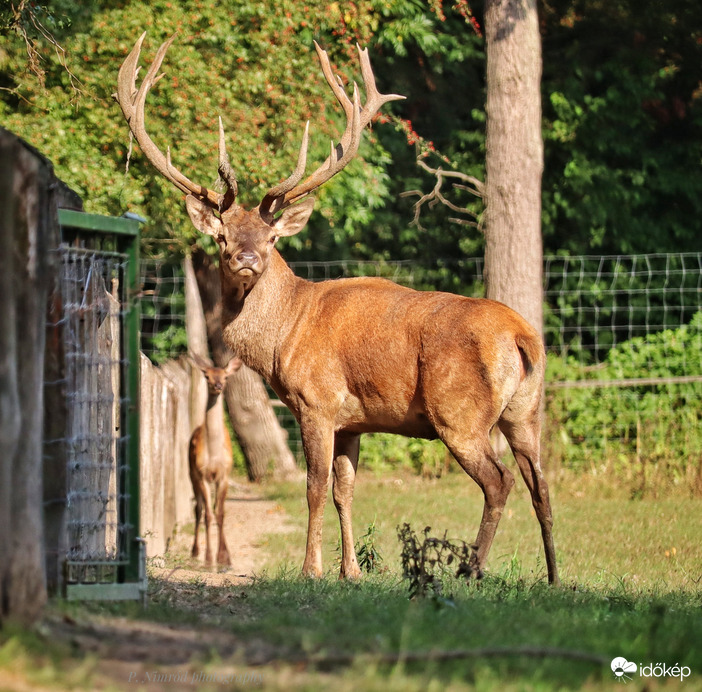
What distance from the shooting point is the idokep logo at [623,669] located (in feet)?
11.7

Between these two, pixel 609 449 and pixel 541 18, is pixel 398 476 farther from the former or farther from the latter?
pixel 541 18

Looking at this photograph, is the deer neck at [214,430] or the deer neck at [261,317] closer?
the deer neck at [261,317]

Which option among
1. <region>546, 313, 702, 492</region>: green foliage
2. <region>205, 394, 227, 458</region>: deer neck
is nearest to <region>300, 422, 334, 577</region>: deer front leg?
<region>205, 394, 227, 458</region>: deer neck

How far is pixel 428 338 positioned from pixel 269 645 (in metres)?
3.30

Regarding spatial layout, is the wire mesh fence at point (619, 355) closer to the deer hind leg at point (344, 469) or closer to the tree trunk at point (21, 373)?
the deer hind leg at point (344, 469)

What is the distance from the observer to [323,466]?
709cm

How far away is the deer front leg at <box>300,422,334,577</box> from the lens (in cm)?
705

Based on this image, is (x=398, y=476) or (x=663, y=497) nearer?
(x=663, y=497)

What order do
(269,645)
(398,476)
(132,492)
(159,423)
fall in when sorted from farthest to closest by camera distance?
1. (398,476)
2. (159,423)
3. (132,492)
4. (269,645)

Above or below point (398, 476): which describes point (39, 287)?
above

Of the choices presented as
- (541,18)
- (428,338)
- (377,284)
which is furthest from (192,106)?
→ (541,18)

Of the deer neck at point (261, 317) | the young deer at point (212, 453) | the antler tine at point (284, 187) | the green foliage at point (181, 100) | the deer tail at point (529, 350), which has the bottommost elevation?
the young deer at point (212, 453)

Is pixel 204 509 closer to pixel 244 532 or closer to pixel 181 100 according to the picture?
pixel 244 532

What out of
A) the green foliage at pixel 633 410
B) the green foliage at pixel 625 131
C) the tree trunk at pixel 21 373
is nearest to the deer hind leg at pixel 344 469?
the tree trunk at pixel 21 373
